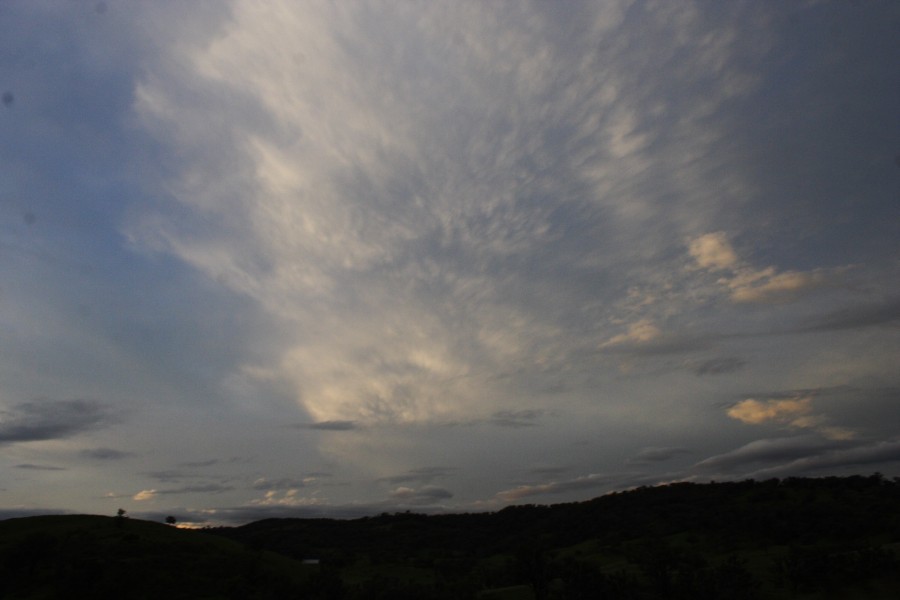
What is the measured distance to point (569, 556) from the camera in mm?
70750

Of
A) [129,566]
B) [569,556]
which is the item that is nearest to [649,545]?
[569,556]

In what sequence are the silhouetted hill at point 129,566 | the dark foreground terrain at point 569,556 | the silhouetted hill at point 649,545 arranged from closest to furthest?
the silhouetted hill at point 649,545 < the dark foreground terrain at point 569,556 < the silhouetted hill at point 129,566

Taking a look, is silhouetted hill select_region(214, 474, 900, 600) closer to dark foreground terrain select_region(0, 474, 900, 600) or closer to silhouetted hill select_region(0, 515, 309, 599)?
dark foreground terrain select_region(0, 474, 900, 600)

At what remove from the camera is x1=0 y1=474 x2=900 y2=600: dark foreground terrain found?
51719mm

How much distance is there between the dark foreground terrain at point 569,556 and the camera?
51719 millimetres

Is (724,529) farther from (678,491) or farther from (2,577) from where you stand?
(2,577)

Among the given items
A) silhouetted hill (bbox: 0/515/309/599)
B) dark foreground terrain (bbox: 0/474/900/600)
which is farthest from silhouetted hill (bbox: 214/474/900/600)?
silhouetted hill (bbox: 0/515/309/599)

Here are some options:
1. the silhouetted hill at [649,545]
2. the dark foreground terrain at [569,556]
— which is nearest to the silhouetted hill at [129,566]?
the dark foreground terrain at [569,556]

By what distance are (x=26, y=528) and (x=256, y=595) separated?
47.9 meters

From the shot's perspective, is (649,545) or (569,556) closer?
(649,545)

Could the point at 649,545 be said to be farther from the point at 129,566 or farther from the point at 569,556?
the point at 129,566

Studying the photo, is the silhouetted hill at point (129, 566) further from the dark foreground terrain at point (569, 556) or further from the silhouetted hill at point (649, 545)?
the silhouetted hill at point (649, 545)

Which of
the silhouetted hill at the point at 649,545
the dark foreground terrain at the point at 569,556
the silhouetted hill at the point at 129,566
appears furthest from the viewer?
the silhouetted hill at the point at 129,566

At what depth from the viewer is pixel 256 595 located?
63750mm
